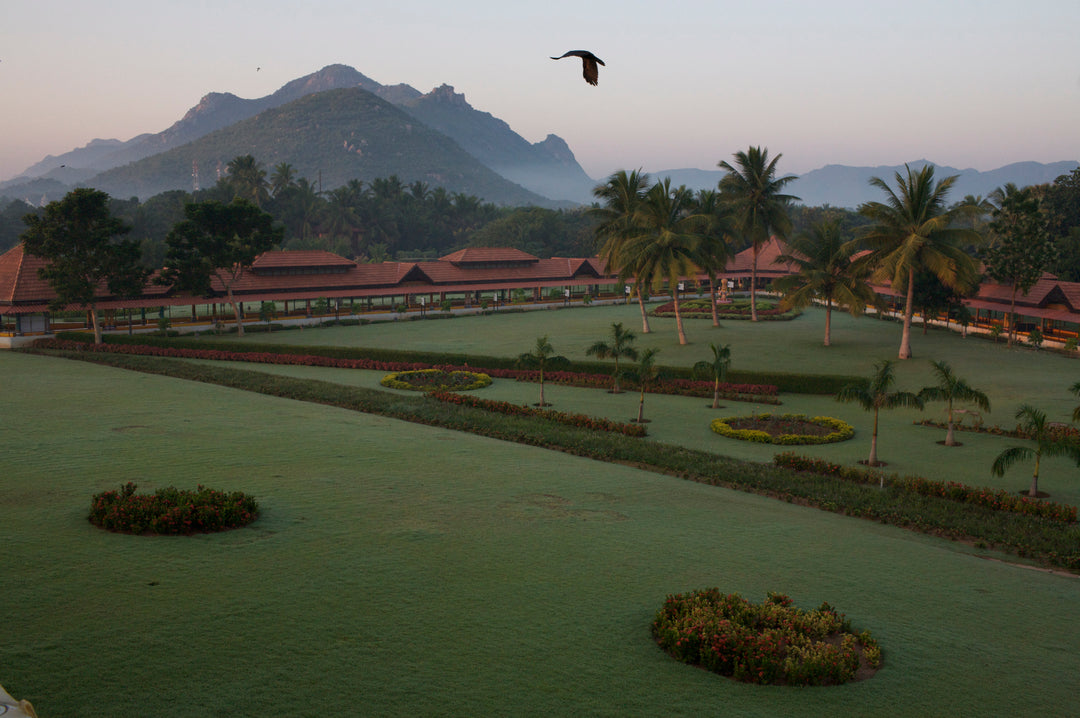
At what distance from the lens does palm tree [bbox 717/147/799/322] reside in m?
56.2

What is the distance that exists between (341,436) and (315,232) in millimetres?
102923

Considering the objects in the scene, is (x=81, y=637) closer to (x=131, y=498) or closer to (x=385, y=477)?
(x=131, y=498)

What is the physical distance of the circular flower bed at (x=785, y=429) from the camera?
23516mm

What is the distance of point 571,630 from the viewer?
30.9ft

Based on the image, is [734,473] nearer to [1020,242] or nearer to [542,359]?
[542,359]

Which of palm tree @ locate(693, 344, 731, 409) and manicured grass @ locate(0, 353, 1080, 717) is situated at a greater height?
palm tree @ locate(693, 344, 731, 409)

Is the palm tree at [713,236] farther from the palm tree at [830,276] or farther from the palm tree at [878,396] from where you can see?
the palm tree at [878,396]

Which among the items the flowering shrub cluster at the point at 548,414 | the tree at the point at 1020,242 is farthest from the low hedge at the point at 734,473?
the tree at the point at 1020,242

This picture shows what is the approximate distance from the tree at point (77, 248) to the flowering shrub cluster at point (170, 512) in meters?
34.9

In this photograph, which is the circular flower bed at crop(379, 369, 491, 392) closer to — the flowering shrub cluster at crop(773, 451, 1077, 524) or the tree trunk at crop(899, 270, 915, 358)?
the flowering shrub cluster at crop(773, 451, 1077, 524)

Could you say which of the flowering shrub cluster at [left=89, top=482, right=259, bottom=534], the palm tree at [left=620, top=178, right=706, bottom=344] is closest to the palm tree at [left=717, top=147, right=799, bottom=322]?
the palm tree at [left=620, top=178, right=706, bottom=344]

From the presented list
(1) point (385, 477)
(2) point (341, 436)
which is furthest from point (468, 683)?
Answer: (2) point (341, 436)

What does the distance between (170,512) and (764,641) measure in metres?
9.17

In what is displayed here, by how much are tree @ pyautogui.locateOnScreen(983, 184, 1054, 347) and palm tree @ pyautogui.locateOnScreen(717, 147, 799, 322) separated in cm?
1522
